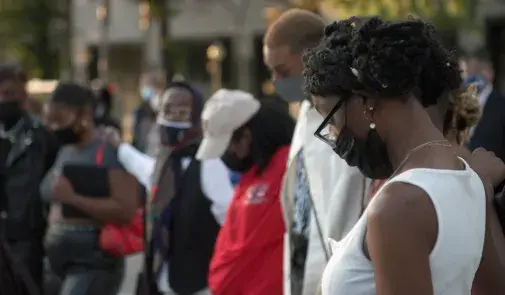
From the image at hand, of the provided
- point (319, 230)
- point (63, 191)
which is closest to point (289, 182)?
point (319, 230)

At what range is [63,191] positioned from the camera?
18.2ft

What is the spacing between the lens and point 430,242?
2.33 metres

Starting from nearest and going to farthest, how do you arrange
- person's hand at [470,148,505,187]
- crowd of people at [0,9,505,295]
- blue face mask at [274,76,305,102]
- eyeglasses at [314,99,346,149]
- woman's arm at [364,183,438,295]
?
woman's arm at [364,183,438,295] → crowd of people at [0,9,505,295] → eyeglasses at [314,99,346,149] → person's hand at [470,148,505,187] → blue face mask at [274,76,305,102]

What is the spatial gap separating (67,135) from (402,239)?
367 centimetres

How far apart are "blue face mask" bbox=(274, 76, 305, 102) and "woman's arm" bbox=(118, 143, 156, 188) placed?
5.54ft

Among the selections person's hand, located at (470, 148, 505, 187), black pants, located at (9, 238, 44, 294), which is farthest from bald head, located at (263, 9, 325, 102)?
black pants, located at (9, 238, 44, 294)

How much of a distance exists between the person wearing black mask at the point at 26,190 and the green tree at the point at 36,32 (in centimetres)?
2800

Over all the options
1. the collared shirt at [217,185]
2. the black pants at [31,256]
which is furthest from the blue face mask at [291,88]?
the black pants at [31,256]

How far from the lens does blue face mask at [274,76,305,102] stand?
4215 mm

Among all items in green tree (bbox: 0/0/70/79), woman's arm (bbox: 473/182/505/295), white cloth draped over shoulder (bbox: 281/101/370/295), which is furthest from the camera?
green tree (bbox: 0/0/70/79)

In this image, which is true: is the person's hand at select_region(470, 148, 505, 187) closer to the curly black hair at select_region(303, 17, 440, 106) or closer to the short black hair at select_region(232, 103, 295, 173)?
the curly black hair at select_region(303, 17, 440, 106)

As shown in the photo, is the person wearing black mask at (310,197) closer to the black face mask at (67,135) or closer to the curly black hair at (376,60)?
the curly black hair at (376,60)

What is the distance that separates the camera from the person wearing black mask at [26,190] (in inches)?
236

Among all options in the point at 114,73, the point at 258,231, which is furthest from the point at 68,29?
the point at 258,231
